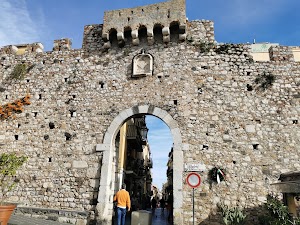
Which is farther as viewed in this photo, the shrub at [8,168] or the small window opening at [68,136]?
the small window opening at [68,136]

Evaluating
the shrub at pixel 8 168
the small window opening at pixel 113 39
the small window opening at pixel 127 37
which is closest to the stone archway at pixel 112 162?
the shrub at pixel 8 168

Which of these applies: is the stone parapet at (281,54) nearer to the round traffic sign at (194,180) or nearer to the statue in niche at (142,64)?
the statue in niche at (142,64)

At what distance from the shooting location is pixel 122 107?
876 cm

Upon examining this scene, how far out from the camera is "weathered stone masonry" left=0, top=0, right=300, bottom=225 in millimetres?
7473

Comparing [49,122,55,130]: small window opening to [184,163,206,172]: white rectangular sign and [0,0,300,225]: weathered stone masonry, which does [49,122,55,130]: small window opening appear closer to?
[0,0,300,225]: weathered stone masonry

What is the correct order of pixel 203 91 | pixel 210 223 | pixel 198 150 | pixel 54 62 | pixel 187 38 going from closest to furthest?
pixel 210 223 → pixel 198 150 → pixel 203 91 → pixel 187 38 → pixel 54 62

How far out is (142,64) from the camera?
917cm

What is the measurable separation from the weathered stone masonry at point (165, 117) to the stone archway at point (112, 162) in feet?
0.11

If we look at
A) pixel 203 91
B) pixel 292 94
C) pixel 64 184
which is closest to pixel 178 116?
pixel 203 91

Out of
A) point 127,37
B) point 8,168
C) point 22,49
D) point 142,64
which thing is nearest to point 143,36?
point 127,37

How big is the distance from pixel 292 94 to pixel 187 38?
4.07 meters

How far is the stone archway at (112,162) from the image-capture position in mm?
7449

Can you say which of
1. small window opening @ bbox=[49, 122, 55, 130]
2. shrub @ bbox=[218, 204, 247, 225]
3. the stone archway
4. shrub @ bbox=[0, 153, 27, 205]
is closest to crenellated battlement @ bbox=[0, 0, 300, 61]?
the stone archway

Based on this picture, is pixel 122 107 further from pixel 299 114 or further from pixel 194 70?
pixel 299 114
